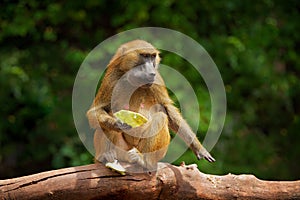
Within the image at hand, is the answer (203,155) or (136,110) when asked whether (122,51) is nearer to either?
(136,110)

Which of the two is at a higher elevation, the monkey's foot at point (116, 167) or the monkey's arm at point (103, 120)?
the monkey's arm at point (103, 120)

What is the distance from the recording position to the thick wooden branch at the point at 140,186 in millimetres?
4543

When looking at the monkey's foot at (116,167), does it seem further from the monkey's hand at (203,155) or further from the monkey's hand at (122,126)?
the monkey's hand at (203,155)

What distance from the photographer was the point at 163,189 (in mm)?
4812

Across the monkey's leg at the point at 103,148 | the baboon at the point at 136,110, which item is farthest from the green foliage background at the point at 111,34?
the monkey's leg at the point at 103,148

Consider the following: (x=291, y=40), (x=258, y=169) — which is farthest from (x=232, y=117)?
(x=291, y=40)

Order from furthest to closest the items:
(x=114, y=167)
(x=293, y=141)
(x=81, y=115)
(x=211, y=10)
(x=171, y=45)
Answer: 1. (x=293, y=141)
2. (x=211, y=10)
3. (x=171, y=45)
4. (x=81, y=115)
5. (x=114, y=167)

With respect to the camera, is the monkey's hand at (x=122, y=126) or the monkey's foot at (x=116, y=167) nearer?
the monkey's foot at (x=116, y=167)

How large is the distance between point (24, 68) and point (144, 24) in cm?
223

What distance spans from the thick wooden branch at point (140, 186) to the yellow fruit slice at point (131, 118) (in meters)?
0.44

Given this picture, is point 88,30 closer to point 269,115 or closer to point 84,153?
point 84,153

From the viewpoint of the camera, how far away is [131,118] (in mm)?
4973

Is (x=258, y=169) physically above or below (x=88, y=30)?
below

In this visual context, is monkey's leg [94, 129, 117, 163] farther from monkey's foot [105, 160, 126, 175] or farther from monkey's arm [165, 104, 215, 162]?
monkey's arm [165, 104, 215, 162]
